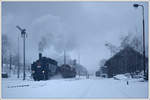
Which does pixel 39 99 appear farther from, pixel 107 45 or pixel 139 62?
pixel 107 45

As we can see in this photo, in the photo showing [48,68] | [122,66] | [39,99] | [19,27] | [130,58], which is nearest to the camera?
[39,99]

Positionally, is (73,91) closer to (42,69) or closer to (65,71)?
(42,69)

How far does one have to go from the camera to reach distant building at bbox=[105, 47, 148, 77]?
6328 cm

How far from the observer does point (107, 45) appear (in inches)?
2884

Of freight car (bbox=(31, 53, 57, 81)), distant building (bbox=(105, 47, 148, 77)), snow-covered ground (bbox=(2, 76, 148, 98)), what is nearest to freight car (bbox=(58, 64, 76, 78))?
freight car (bbox=(31, 53, 57, 81))

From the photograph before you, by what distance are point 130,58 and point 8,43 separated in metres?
35.0

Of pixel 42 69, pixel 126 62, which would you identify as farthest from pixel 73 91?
pixel 126 62

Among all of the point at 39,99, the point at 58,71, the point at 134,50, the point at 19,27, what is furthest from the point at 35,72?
the point at 39,99

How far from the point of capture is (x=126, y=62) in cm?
6544

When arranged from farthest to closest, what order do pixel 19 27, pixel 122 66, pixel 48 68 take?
pixel 122 66 → pixel 19 27 → pixel 48 68

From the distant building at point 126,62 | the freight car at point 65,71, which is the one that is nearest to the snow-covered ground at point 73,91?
the freight car at point 65,71

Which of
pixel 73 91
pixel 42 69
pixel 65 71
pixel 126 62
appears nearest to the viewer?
pixel 73 91

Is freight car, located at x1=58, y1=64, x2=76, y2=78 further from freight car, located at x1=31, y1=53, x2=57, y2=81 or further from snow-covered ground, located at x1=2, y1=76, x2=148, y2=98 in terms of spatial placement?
snow-covered ground, located at x1=2, y1=76, x2=148, y2=98

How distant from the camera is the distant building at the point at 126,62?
63.3m
